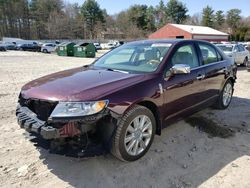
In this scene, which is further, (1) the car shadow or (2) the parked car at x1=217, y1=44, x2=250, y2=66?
(2) the parked car at x1=217, y1=44, x2=250, y2=66

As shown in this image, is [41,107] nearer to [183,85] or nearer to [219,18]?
[183,85]

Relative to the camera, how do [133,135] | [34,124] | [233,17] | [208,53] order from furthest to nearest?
[233,17], [208,53], [133,135], [34,124]

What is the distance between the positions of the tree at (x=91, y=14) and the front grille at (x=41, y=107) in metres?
80.6

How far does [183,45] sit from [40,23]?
79093mm

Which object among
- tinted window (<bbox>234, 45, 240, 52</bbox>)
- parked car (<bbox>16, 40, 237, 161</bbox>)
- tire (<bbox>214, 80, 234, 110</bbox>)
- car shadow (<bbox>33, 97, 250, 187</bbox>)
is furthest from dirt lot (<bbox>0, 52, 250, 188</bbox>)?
tinted window (<bbox>234, 45, 240, 52</bbox>)

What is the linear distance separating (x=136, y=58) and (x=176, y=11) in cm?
8147

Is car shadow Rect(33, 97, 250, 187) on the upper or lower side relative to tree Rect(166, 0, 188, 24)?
lower

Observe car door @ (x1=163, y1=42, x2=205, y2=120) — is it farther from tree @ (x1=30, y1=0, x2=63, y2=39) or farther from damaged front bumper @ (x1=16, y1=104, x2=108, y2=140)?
tree @ (x1=30, y1=0, x2=63, y2=39)

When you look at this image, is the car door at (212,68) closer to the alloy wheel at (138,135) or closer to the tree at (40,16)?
the alloy wheel at (138,135)

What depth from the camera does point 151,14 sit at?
273ft

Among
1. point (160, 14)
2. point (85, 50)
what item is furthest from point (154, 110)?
point (160, 14)

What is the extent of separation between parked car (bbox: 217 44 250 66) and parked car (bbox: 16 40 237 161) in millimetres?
9917

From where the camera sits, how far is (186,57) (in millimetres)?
4379

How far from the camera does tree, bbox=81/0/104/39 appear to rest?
260 feet
